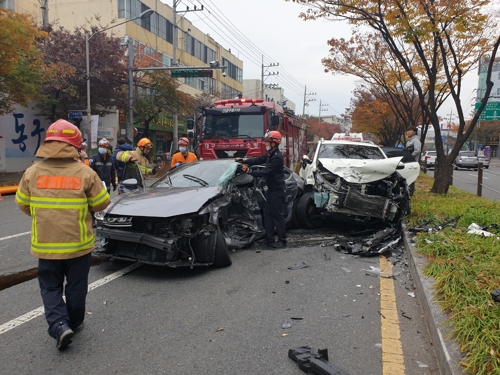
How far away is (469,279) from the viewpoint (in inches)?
160

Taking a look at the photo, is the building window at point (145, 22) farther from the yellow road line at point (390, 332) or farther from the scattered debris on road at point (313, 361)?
the scattered debris on road at point (313, 361)

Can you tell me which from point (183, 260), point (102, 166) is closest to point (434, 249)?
point (183, 260)

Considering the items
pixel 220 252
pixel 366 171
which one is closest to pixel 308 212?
pixel 366 171

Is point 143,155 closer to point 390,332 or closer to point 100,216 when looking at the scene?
point 100,216

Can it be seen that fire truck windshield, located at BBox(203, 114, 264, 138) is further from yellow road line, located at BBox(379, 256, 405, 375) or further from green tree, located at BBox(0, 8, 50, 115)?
yellow road line, located at BBox(379, 256, 405, 375)

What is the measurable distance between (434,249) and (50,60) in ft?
69.8

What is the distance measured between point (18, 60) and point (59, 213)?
14.7 m

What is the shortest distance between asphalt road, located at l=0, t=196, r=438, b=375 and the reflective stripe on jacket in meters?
0.80

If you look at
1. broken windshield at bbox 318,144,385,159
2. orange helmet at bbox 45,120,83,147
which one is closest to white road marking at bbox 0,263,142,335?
orange helmet at bbox 45,120,83,147

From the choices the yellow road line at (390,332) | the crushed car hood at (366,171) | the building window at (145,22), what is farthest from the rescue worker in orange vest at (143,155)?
the building window at (145,22)

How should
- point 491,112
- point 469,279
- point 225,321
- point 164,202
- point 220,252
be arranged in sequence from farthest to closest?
point 491,112, point 220,252, point 164,202, point 469,279, point 225,321

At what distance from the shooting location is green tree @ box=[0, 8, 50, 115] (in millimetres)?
14258

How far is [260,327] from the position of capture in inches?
146

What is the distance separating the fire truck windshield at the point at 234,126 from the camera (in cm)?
1288
